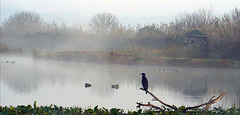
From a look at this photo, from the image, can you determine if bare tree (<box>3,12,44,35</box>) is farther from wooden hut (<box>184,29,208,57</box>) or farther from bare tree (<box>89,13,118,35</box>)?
wooden hut (<box>184,29,208,57</box>)

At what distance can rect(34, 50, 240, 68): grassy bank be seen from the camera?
1060 inches

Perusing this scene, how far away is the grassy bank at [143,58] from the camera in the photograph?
26.9 m

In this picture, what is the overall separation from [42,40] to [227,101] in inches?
1292

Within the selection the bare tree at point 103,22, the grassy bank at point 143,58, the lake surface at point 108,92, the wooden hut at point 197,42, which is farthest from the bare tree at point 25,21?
the lake surface at point 108,92

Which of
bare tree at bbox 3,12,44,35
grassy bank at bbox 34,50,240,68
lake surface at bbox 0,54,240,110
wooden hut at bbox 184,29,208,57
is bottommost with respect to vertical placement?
lake surface at bbox 0,54,240,110

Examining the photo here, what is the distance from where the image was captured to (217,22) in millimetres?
33625

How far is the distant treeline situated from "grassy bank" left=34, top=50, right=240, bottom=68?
74.5 inches

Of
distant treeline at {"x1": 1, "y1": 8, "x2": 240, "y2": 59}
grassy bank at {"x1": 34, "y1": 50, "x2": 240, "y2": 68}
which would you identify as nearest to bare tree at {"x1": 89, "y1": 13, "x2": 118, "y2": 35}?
distant treeline at {"x1": 1, "y1": 8, "x2": 240, "y2": 59}

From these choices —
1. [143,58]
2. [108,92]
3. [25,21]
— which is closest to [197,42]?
[143,58]

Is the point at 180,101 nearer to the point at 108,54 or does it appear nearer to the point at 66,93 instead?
the point at 66,93

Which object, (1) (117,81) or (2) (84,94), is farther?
(1) (117,81)

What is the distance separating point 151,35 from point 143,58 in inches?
261

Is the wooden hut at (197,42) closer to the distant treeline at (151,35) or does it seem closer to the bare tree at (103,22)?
the distant treeline at (151,35)

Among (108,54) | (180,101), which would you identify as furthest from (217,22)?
(180,101)
